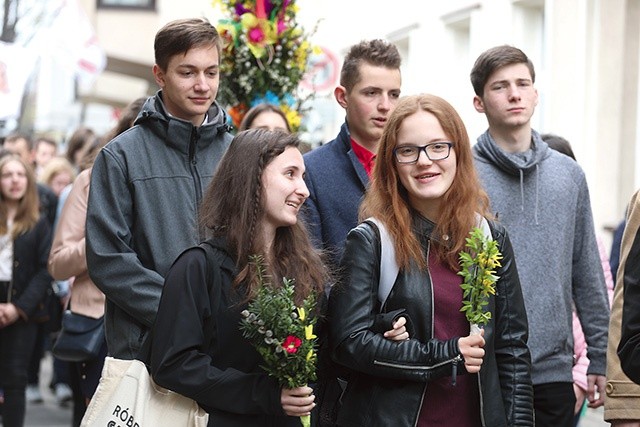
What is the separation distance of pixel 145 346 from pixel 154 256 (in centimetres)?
94

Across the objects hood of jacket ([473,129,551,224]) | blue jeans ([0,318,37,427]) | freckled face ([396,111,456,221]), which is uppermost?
freckled face ([396,111,456,221])

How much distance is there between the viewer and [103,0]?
36812mm

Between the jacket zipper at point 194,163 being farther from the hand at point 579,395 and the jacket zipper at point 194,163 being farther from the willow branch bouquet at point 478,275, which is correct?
the hand at point 579,395

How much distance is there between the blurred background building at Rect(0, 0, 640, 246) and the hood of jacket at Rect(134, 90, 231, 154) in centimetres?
364

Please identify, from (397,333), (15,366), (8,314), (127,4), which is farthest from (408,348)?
(127,4)

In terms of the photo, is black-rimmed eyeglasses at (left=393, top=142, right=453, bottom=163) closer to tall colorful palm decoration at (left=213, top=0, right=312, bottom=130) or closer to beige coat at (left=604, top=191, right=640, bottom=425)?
beige coat at (left=604, top=191, right=640, bottom=425)

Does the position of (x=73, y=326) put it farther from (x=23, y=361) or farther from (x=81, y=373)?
(x=23, y=361)

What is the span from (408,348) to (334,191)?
155cm

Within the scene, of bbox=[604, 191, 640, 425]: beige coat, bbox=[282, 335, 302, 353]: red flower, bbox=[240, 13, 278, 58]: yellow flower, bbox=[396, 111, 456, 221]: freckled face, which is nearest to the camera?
bbox=[282, 335, 302, 353]: red flower

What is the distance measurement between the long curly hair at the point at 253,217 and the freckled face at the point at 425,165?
1.30ft

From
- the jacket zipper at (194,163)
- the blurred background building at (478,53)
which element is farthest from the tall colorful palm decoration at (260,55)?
the jacket zipper at (194,163)

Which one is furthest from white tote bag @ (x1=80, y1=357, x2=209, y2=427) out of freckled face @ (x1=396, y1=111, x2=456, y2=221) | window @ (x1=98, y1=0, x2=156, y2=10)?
window @ (x1=98, y1=0, x2=156, y2=10)

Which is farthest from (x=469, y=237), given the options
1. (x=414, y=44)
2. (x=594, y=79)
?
(x=414, y=44)

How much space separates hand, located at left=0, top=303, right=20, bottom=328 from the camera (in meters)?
10.1
